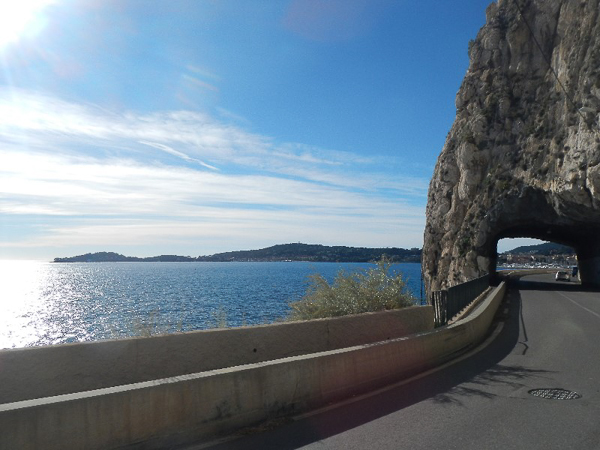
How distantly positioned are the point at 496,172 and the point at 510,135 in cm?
345

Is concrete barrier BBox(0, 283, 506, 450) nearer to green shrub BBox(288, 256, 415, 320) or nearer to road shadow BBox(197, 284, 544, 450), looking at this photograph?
road shadow BBox(197, 284, 544, 450)

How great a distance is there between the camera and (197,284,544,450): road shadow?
5508 millimetres

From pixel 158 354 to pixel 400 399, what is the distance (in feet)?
11.0

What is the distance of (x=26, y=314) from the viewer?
53.7 m

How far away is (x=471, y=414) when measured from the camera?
645cm

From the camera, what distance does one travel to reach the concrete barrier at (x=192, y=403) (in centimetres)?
425

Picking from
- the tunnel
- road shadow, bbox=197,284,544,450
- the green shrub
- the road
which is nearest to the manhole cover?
the road

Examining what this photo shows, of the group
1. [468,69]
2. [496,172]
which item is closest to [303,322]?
[496,172]

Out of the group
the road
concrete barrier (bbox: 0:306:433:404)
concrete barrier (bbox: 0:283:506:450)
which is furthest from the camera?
concrete barrier (bbox: 0:306:433:404)

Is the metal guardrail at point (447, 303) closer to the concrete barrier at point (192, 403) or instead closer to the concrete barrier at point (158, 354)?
the concrete barrier at point (158, 354)

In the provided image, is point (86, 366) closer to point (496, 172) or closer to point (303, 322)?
point (303, 322)

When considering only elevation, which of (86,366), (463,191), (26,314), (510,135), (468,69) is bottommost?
(26,314)

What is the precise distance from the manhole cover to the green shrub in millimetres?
4770

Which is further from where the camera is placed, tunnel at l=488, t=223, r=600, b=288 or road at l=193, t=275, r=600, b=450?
tunnel at l=488, t=223, r=600, b=288
